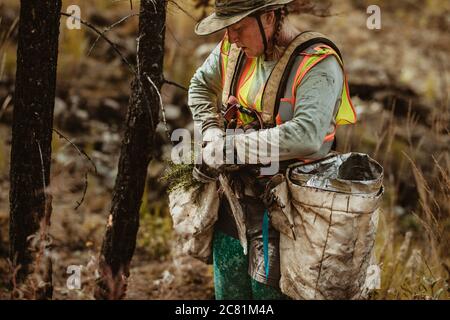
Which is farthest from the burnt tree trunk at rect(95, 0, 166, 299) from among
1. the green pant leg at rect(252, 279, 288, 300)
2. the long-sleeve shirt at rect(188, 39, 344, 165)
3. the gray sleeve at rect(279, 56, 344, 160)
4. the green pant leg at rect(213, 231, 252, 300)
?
the gray sleeve at rect(279, 56, 344, 160)

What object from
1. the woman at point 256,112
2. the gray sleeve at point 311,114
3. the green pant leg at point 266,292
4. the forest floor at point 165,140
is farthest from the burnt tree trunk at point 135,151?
the gray sleeve at point 311,114

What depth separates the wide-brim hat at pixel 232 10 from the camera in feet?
7.29

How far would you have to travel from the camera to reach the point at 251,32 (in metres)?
2.29

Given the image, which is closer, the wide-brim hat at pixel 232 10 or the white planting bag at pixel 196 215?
the wide-brim hat at pixel 232 10

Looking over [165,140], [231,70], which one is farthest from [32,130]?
[165,140]

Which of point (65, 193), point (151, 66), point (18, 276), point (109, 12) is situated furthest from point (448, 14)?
point (18, 276)

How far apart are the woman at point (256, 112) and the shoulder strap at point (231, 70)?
0.02 m

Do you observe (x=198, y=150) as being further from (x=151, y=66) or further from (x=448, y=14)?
(x=448, y=14)

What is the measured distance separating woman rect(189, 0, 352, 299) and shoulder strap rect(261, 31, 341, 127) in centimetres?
2

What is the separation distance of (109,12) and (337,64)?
5.13m

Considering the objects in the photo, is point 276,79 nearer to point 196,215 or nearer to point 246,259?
point 196,215

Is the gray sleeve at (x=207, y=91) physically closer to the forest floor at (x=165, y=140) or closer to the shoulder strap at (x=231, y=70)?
the shoulder strap at (x=231, y=70)

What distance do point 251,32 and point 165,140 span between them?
3.27 meters

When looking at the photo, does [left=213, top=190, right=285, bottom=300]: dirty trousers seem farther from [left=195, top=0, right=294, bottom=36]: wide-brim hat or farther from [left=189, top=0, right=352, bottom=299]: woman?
[left=195, top=0, right=294, bottom=36]: wide-brim hat
